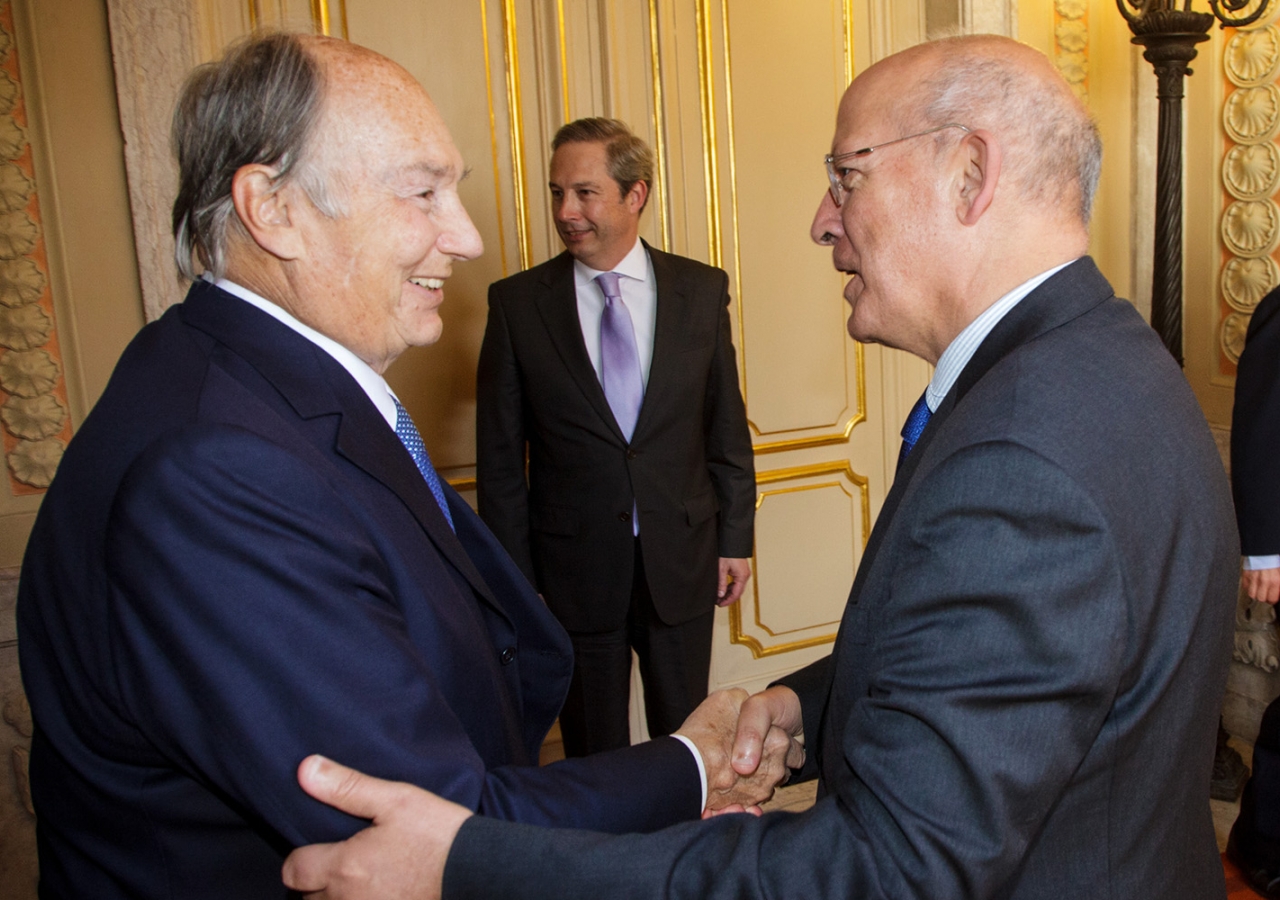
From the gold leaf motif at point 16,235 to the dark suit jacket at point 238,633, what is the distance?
191cm

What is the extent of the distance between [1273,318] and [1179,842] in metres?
2.16

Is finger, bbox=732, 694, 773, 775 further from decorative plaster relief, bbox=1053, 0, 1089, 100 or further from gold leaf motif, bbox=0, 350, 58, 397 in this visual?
decorative plaster relief, bbox=1053, 0, 1089, 100

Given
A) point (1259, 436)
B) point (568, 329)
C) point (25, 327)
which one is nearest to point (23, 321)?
point (25, 327)

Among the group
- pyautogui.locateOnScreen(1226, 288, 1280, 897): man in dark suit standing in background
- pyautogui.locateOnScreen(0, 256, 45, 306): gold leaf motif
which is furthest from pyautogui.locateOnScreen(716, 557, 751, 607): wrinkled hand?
pyautogui.locateOnScreen(0, 256, 45, 306): gold leaf motif

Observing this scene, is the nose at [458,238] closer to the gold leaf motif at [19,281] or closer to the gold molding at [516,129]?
the gold leaf motif at [19,281]

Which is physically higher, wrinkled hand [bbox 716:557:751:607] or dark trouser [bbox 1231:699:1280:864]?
wrinkled hand [bbox 716:557:751:607]

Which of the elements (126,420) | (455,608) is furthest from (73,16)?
(455,608)

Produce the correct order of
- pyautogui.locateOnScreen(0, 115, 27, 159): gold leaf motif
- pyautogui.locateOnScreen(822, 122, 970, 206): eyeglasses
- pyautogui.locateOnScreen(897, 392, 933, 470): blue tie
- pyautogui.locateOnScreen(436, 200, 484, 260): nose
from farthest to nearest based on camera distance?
1. pyautogui.locateOnScreen(0, 115, 27, 159): gold leaf motif
2. pyautogui.locateOnScreen(897, 392, 933, 470): blue tie
3. pyautogui.locateOnScreen(436, 200, 484, 260): nose
4. pyautogui.locateOnScreen(822, 122, 970, 206): eyeglasses

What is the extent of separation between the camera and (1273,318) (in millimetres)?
2785

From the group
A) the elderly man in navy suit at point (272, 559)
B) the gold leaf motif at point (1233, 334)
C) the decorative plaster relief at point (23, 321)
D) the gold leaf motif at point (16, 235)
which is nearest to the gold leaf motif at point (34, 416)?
the decorative plaster relief at point (23, 321)

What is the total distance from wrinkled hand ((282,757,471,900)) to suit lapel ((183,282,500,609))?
0.33m

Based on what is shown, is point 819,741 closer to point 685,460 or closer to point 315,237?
point 315,237

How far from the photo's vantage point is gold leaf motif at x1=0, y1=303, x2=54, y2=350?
2.77 meters

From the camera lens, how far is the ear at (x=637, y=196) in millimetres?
3121
